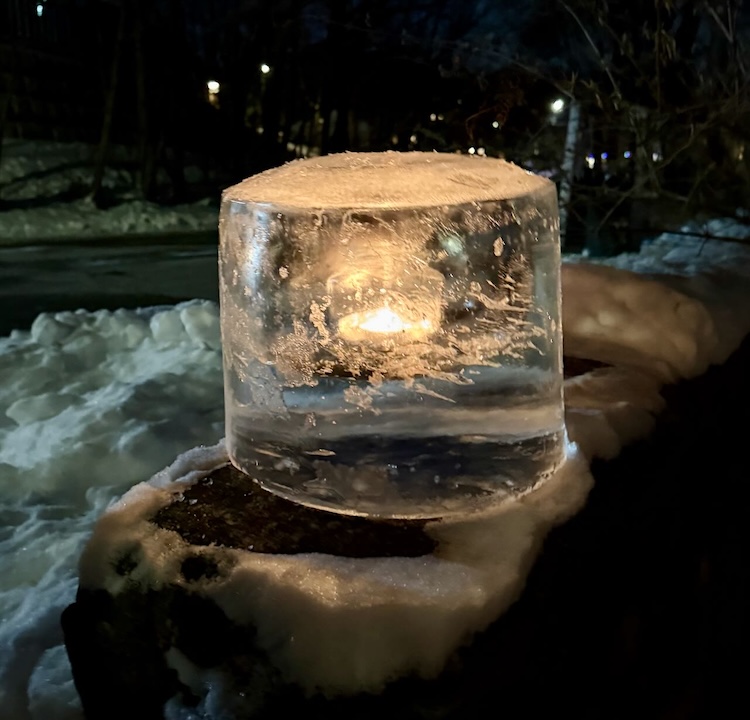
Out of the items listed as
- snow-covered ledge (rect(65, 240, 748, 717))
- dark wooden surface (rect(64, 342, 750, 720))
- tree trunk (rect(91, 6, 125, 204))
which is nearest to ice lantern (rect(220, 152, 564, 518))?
snow-covered ledge (rect(65, 240, 748, 717))

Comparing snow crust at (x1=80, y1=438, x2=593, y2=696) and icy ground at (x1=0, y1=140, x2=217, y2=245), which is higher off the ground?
snow crust at (x1=80, y1=438, x2=593, y2=696)

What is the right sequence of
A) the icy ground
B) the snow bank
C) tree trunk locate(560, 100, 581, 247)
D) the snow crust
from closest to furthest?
the snow crust
the snow bank
tree trunk locate(560, 100, 581, 247)
the icy ground

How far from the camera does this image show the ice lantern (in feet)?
5.23

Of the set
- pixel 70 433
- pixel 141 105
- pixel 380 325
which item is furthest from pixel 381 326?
pixel 141 105

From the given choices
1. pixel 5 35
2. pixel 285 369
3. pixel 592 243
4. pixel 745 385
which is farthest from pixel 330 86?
pixel 285 369

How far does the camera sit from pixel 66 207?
43.6 feet

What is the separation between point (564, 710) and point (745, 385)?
5.92 ft

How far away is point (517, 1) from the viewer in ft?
26.5

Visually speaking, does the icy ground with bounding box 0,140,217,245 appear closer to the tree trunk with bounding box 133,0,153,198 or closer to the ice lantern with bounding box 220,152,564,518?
the tree trunk with bounding box 133,0,153,198

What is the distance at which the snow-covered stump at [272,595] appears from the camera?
1.26 meters

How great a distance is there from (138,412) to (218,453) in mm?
2116

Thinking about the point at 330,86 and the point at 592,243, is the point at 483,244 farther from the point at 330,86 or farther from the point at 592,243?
the point at 330,86

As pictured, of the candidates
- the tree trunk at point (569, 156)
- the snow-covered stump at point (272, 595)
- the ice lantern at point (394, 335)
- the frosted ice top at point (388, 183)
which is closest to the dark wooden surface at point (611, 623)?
the snow-covered stump at point (272, 595)

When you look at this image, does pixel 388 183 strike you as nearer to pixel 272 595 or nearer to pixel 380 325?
pixel 380 325
